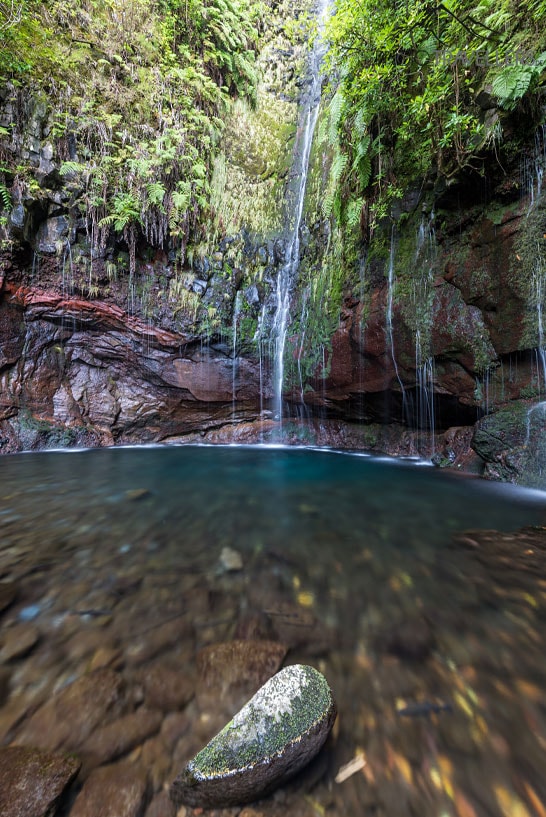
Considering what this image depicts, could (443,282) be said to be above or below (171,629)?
above

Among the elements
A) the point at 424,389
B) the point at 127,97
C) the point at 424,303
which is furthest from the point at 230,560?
the point at 127,97

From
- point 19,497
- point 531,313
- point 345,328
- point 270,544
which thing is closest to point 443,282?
point 531,313

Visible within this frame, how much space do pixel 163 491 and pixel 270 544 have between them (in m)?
2.47

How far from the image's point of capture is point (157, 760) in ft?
3.72

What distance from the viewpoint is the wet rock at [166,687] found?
1.37 meters

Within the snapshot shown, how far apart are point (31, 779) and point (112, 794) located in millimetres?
279

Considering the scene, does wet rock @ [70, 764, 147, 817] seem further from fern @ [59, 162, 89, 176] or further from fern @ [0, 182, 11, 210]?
fern @ [59, 162, 89, 176]

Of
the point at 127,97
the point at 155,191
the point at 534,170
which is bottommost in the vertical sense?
the point at 534,170

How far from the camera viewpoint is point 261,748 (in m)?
1.10

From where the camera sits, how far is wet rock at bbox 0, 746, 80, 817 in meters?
0.94

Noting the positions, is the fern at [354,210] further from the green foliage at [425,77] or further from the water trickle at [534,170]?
the water trickle at [534,170]

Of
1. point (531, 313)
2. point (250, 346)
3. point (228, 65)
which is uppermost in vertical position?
point (228, 65)

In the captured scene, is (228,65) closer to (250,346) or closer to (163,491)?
(250,346)

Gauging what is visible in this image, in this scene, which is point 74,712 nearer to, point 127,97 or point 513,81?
point 513,81
